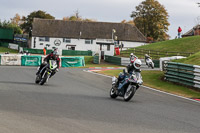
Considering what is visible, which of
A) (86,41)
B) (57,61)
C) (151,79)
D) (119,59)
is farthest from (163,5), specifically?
(57,61)

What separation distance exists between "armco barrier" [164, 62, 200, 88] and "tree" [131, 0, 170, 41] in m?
71.1

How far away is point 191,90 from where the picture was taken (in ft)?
60.4

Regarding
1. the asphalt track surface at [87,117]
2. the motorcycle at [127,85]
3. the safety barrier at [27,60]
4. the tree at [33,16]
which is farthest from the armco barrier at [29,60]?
the tree at [33,16]

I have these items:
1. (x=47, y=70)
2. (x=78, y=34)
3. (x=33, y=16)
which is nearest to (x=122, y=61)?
(x=47, y=70)

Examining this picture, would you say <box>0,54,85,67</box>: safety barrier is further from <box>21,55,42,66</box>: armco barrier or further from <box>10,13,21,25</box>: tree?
<box>10,13,21,25</box>: tree

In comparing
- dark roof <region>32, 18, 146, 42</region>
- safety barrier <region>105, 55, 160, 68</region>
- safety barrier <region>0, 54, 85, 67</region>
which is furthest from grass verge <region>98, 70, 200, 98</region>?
dark roof <region>32, 18, 146, 42</region>

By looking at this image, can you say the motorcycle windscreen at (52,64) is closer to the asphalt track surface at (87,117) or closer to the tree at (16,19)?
the asphalt track surface at (87,117)

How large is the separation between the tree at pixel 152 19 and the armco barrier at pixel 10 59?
58476 millimetres

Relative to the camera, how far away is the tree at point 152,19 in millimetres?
92000

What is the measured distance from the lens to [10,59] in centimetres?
Result: 3759

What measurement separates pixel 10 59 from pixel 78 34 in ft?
164

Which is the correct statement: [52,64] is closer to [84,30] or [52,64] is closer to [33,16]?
[84,30]

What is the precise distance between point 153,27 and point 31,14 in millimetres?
37298

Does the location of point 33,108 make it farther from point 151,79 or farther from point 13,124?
point 151,79
